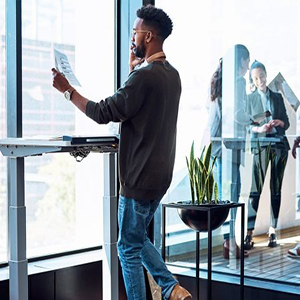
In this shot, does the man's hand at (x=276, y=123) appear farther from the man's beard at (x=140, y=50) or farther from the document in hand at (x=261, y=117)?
the man's beard at (x=140, y=50)

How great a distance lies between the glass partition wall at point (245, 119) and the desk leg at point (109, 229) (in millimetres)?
815

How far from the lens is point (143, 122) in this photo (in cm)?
302

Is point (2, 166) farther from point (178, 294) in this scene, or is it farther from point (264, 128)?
point (264, 128)

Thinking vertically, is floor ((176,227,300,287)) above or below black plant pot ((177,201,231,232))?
below

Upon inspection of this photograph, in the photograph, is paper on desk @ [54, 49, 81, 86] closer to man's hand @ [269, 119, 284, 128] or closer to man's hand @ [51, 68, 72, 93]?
man's hand @ [51, 68, 72, 93]

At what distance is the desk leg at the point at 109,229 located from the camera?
353cm

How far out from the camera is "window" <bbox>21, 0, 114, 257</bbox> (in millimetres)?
3908

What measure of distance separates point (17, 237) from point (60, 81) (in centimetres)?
76

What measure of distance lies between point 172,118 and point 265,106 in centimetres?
97

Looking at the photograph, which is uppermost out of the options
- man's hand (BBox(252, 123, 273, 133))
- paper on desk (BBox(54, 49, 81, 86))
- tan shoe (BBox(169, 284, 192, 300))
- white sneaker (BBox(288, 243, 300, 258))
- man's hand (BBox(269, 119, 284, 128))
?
paper on desk (BBox(54, 49, 81, 86))

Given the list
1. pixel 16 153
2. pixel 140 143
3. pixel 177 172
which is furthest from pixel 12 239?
pixel 177 172

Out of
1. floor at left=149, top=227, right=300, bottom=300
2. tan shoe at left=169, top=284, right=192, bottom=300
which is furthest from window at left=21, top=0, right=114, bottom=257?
tan shoe at left=169, top=284, right=192, bottom=300

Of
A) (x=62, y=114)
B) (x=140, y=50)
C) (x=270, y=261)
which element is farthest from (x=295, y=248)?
(x=62, y=114)

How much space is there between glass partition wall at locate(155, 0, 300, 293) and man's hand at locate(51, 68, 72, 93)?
1.31 meters
